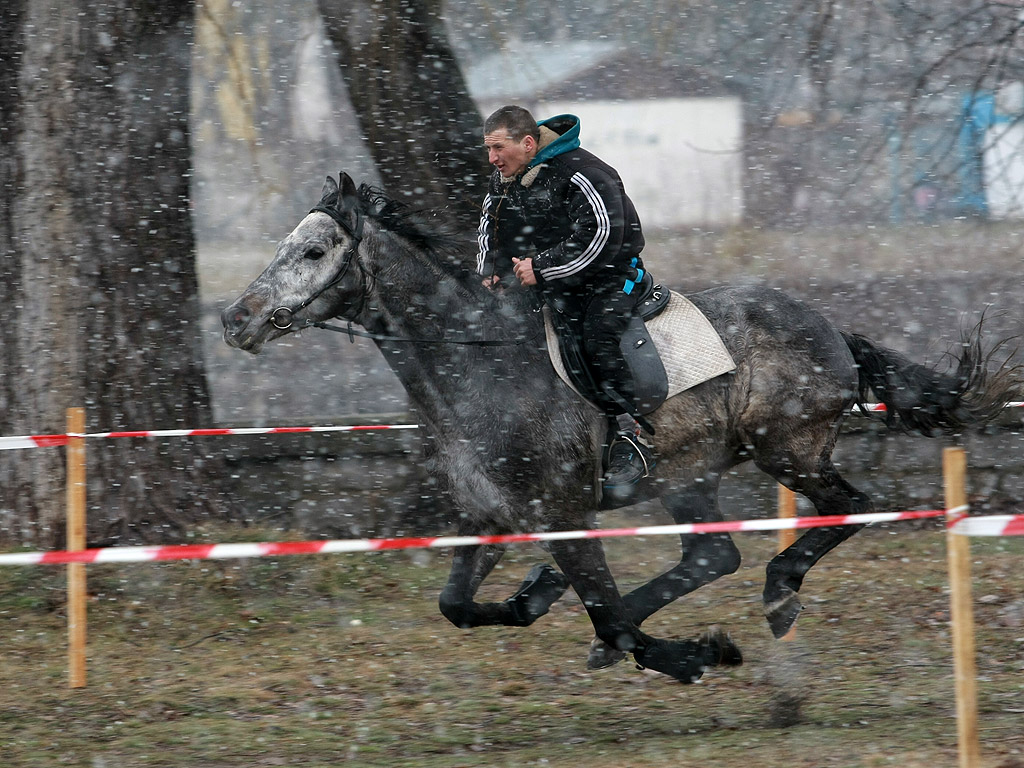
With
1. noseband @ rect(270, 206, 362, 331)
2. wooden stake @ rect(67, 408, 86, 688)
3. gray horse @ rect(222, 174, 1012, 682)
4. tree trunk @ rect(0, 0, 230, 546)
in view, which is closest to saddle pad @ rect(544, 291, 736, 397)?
gray horse @ rect(222, 174, 1012, 682)

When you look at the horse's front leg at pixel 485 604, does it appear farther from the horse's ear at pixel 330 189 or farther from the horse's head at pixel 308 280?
the horse's ear at pixel 330 189

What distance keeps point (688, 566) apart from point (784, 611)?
1.58ft

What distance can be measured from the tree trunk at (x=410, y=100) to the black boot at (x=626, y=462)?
3.41 meters

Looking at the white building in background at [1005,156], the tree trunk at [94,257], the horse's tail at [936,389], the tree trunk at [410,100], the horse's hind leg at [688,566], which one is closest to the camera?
the horse's hind leg at [688,566]

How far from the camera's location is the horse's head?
16.5ft

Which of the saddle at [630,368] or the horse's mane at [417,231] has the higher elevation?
the horse's mane at [417,231]

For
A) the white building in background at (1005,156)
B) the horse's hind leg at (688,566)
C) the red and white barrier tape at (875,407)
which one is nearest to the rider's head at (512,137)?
the horse's hind leg at (688,566)

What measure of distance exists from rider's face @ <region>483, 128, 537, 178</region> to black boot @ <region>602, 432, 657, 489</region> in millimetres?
1249

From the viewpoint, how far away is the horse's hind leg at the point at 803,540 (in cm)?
578

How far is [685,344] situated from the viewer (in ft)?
18.4

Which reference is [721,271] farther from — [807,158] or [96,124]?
[96,124]

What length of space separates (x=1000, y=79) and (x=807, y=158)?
10786mm

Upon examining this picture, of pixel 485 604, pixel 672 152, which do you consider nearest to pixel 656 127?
pixel 672 152

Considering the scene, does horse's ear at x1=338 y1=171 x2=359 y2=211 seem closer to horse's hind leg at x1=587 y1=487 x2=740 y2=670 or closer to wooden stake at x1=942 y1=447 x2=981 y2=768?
horse's hind leg at x1=587 y1=487 x2=740 y2=670
